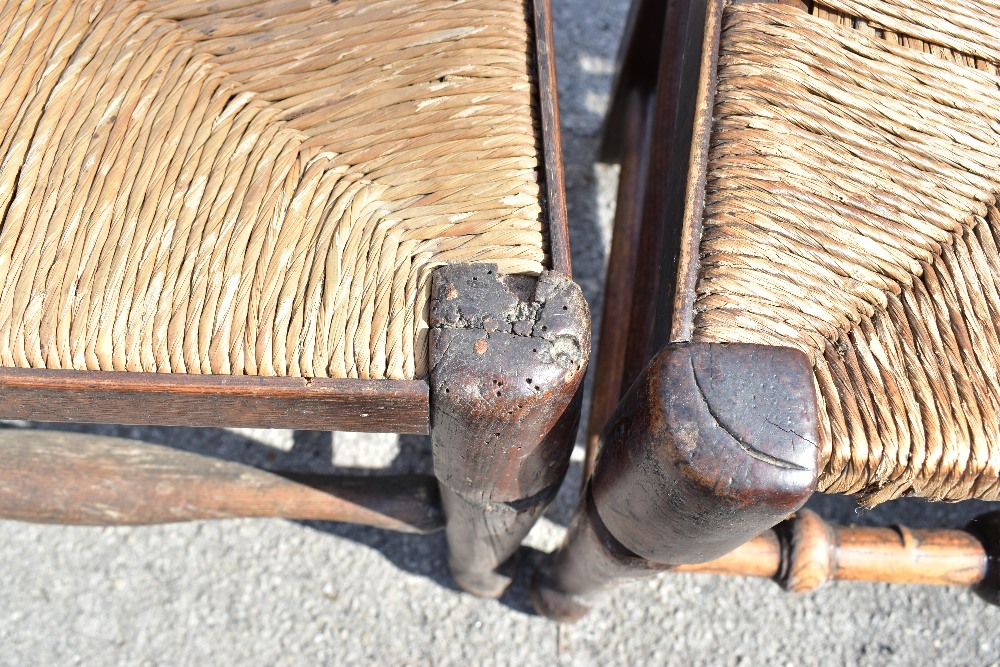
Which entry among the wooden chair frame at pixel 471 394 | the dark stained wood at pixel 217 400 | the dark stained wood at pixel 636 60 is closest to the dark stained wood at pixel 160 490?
the wooden chair frame at pixel 471 394

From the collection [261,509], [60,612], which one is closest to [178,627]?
[60,612]

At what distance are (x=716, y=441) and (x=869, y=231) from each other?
0.70 ft

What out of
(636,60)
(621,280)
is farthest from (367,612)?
(636,60)

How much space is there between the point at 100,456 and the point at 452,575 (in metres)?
0.41

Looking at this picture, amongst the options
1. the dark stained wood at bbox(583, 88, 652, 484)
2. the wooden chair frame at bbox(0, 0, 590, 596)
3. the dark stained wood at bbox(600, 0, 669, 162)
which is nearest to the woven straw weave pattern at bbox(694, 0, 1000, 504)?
the wooden chair frame at bbox(0, 0, 590, 596)

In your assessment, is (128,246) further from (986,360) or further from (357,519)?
(986,360)

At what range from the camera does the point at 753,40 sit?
57cm

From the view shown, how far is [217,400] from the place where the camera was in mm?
498

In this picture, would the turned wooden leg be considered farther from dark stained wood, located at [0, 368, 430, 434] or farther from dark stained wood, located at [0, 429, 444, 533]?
dark stained wood, located at [0, 429, 444, 533]

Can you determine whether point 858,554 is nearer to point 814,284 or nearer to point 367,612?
point 814,284

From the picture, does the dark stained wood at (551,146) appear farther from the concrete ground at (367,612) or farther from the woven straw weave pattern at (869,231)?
the concrete ground at (367,612)

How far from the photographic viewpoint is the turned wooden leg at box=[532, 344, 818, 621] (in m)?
0.42

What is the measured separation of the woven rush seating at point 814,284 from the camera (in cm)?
43

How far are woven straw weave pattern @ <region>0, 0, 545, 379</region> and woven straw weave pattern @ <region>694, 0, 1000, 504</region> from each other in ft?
0.47
